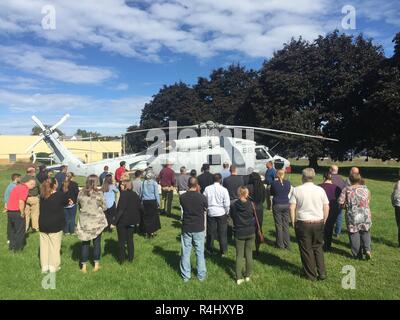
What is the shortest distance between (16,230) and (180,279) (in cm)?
469

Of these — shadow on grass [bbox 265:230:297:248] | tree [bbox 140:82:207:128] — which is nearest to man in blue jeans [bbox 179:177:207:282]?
shadow on grass [bbox 265:230:297:248]

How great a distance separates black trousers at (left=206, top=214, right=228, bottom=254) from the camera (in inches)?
350

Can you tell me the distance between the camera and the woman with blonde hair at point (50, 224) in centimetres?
770

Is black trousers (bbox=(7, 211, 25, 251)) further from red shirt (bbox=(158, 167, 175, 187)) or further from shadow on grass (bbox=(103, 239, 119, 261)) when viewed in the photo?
red shirt (bbox=(158, 167, 175, 187))

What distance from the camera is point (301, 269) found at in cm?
788

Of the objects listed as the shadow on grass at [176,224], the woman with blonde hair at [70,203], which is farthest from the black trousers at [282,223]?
the woman with blonde hair at [70,203]

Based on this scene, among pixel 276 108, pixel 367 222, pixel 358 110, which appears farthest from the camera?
pixel 276 108

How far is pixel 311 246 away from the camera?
721cm

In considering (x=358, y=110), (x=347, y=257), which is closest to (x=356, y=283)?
(x=347, y=257)

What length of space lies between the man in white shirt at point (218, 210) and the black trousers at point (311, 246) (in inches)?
78.8

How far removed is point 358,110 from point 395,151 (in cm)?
548

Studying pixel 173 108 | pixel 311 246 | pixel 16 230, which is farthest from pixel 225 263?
pixel 173 108

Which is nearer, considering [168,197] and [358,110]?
[168,197]
